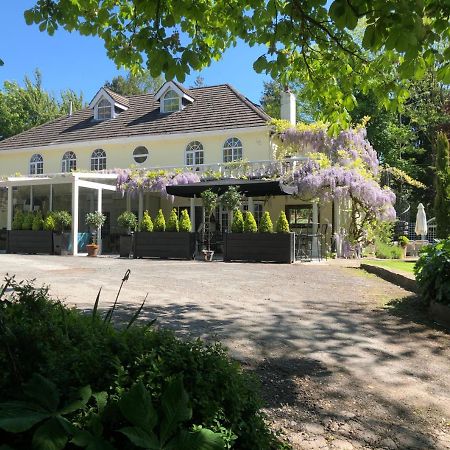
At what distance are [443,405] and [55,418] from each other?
2961 mm

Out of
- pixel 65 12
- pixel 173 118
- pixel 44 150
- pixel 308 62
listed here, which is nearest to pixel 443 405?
pixel 308 62

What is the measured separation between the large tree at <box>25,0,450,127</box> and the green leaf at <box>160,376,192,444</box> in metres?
2.53

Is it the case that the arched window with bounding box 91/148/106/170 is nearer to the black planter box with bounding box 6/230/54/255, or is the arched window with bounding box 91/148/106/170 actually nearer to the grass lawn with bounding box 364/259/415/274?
the black planter box with bounding box 6/230/54/255

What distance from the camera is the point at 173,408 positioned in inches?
62.6

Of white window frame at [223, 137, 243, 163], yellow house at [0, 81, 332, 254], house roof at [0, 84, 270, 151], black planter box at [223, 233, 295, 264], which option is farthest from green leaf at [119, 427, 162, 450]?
white window frame at [223, 137, 243, 163]

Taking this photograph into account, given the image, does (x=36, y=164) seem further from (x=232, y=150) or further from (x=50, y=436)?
(x=50, y=436)

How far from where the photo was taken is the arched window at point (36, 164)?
27.2 meters

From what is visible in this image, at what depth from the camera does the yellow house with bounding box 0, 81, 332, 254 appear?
2181 cm

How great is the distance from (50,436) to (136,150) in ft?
79.8

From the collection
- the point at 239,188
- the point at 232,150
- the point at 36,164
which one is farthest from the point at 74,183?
the point at 36,164

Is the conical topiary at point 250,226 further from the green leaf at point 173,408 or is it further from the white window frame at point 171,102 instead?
the green leaf at point 173,408

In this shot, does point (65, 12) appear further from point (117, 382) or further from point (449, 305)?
point (449, 305)

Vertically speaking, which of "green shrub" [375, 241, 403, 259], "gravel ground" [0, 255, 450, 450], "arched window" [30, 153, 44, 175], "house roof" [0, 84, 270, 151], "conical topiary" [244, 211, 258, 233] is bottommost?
"gravel ground" [0, 255, 450, 450]

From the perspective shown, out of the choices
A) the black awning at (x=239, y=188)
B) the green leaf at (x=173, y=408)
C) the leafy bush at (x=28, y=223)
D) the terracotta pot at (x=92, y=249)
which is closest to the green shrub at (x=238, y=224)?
the black awning at (x=239, y=188)
